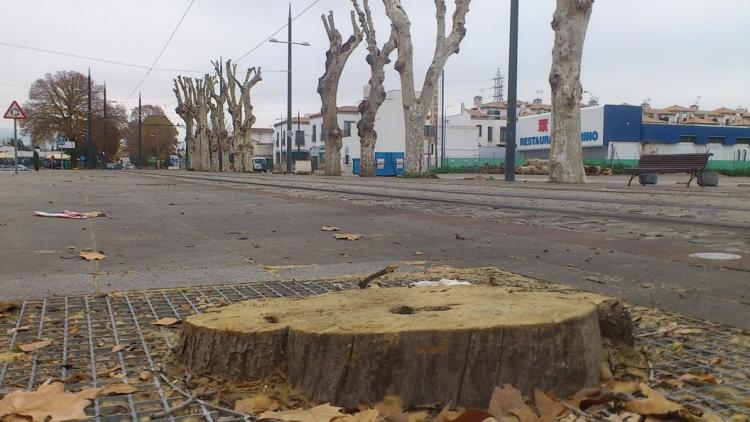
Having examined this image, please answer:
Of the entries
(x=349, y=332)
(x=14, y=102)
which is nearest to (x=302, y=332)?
(x=349, y=332)

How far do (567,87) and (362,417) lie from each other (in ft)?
66.3

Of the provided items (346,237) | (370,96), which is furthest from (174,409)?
(370,96)

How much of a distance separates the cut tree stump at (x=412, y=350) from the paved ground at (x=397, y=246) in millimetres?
1527

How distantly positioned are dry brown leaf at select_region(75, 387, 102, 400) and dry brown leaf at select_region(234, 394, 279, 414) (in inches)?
19.7

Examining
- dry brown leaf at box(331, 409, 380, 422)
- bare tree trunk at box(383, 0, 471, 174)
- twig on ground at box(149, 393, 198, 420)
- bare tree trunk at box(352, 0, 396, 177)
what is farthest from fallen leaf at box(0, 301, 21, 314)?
bare tree trunk at box(352, 0, 396, 177)

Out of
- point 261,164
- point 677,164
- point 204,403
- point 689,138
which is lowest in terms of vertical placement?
point 204,403

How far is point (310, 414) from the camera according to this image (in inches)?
76.9

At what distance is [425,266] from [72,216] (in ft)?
19.4

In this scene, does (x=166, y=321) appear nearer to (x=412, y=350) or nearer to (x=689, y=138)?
(x=412, y=350)

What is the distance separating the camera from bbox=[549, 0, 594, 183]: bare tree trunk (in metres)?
→ 20.2

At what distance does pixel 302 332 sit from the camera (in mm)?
2229

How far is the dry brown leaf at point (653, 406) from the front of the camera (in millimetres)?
1944

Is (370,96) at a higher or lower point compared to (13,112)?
higher

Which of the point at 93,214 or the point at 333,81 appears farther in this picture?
the point at 333,81
